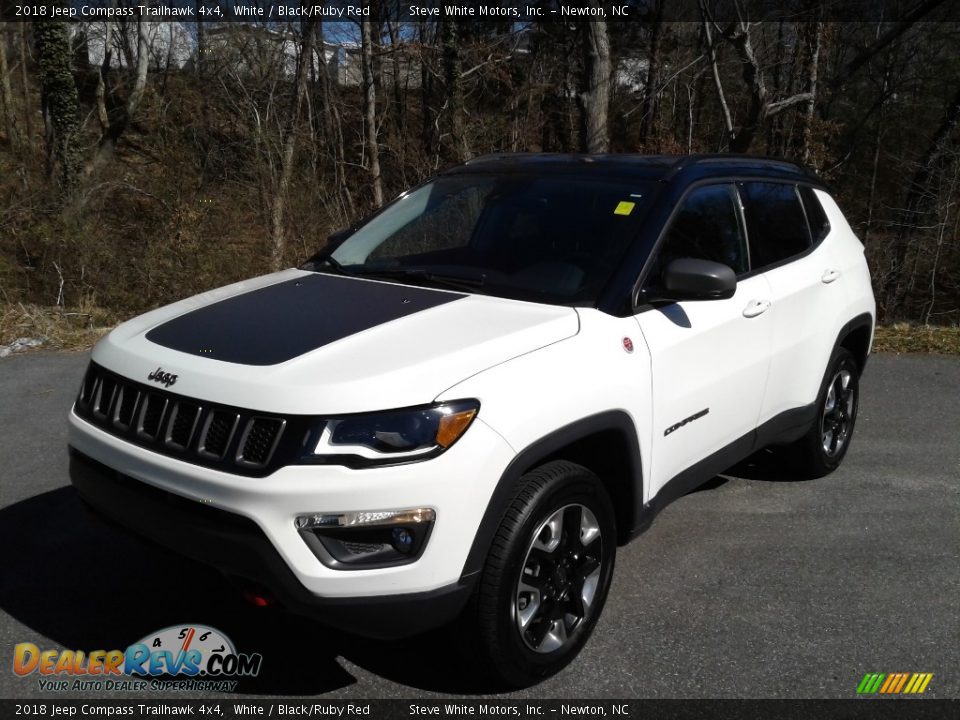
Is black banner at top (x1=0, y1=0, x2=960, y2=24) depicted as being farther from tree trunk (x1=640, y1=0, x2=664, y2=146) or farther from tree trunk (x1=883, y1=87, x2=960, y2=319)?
tree trunk (x1=883, y1=87, x2=960, y2=319)

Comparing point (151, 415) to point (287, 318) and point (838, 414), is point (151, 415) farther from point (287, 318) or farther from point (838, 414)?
point (838, 414)

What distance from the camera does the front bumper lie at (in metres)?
2.57

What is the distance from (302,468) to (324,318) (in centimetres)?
81

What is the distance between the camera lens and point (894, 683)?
3.16m

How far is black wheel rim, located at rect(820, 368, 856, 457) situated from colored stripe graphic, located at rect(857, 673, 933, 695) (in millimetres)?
1972

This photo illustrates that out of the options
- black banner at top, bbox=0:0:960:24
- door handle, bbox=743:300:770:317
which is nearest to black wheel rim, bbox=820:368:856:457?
door handle, bbox=743:300:770:317

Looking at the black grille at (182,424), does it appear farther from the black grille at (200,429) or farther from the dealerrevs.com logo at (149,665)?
the dealerrevs.com logo at (149,665)

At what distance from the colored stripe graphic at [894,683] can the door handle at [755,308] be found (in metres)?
1.60

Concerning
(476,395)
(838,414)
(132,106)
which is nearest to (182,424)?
(476,395)

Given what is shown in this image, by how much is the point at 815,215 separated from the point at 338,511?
360 centimetres

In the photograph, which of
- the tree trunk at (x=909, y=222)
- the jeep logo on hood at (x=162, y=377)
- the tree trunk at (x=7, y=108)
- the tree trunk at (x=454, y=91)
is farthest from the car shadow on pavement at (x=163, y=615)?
the tree trunk at (x=7, y=108)

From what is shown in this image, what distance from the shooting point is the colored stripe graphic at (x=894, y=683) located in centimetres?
312

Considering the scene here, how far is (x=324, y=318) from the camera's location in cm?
324

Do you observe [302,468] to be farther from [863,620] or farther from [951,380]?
[951,380]
